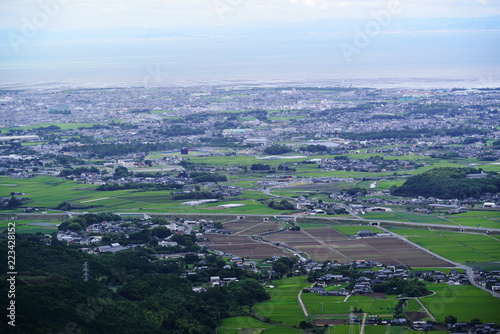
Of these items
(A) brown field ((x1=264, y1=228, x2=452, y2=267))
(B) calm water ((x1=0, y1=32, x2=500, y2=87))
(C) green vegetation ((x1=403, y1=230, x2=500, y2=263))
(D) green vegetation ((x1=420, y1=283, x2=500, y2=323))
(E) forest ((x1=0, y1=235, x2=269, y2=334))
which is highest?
(B) calm water ((x1=0, y1=32, x2=500, y2=87))

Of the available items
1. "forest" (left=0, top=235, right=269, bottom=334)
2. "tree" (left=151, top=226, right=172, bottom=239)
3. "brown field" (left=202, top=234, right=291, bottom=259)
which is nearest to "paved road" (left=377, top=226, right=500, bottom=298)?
"brown field" (left=202, top=234, right=291, bottom=259)

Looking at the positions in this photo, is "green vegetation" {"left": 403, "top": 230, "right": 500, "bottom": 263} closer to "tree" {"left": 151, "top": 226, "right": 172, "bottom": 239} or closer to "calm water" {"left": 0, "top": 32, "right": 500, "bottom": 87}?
"tree" {"left": 151, "top": 226, "right": 172, "bottom": 239}

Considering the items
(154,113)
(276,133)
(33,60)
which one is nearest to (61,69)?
(33,60)

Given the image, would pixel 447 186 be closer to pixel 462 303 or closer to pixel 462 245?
pixel 462 245

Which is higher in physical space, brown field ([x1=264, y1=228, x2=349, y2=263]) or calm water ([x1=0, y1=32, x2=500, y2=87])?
calm water ([x1=0, y1=32, x2=500, y2=87])

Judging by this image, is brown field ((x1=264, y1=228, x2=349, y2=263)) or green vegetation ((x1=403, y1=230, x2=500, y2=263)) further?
brown field ((x1=264, y1=228, x2=349, y2=263))

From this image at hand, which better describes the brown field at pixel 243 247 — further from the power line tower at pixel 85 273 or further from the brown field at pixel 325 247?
the power line tower at pixel 85 273

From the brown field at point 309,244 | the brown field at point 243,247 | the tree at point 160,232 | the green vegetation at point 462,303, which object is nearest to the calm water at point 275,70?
the brown field at point 309,244

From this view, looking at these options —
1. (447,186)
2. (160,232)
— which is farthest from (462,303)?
(447,186)

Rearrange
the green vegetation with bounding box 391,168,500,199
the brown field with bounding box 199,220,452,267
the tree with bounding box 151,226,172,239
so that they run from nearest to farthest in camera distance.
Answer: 1. the brown field with bounding box 199,220,452,267
2. the tree with bounding box 151,226,172,239
3. the green vegetation with bounding box 391,168,500,199
